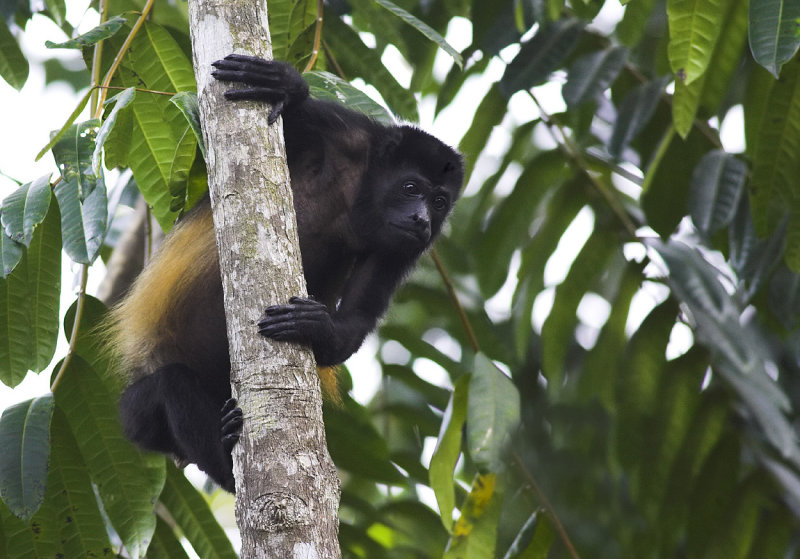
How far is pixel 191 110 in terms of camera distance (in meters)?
2.59

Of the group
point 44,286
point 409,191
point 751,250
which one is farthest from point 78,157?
point 751,250

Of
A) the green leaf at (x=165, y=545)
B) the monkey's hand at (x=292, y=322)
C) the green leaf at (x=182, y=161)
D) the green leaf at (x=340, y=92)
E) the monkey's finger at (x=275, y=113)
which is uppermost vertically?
the green leaf at (x=340, y=92)

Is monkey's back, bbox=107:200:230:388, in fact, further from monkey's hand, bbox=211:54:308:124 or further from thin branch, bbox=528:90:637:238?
thin branch, bbox=528:90:637:238

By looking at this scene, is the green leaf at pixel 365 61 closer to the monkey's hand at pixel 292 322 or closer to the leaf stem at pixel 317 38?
the leaf stem at pixel 317 38

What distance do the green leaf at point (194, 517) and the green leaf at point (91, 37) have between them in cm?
158

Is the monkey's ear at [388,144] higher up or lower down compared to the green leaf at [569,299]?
higher up

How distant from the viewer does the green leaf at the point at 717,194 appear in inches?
147

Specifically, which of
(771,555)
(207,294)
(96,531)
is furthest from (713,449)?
(96,531)

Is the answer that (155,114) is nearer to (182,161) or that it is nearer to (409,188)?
(182,161)

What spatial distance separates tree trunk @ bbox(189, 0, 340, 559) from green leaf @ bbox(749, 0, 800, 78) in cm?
141

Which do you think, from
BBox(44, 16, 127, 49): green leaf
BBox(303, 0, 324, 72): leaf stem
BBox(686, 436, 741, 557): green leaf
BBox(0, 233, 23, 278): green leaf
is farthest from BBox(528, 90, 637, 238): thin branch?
BBox(0, 233, 23, 278): green leaf

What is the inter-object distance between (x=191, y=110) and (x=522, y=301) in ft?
7.47

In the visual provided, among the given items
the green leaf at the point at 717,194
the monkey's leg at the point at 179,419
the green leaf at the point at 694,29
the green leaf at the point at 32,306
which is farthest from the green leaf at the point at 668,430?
the green leaf at the point at 32,306

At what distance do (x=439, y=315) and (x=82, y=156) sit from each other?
247 cm
